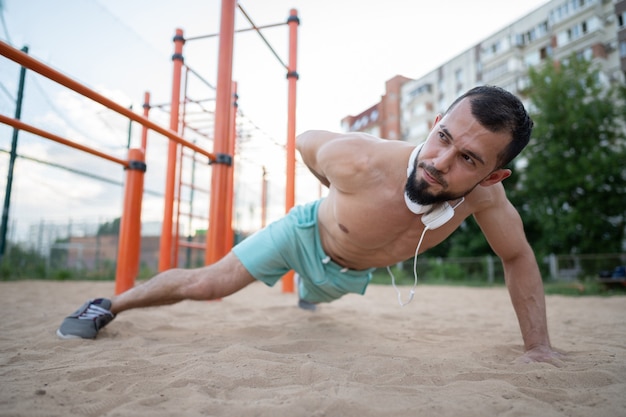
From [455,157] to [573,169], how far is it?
11.3 metres

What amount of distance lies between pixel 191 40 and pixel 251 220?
610 centimetres

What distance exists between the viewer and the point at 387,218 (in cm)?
181

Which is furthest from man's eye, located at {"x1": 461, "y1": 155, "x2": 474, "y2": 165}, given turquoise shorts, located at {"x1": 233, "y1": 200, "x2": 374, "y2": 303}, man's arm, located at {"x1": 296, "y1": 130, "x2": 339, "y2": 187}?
turquoise shorts, located at {"x1": 233, "y1": 200, "x2": 374, "y2": 303}

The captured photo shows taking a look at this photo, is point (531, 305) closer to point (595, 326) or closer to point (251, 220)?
point (595, 326)

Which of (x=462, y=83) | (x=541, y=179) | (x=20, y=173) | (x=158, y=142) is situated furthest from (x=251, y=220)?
(x=462, y=83)

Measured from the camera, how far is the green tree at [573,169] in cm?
1080

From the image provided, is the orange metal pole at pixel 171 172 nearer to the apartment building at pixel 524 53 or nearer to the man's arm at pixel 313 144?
the man's arm at pixel 313 144

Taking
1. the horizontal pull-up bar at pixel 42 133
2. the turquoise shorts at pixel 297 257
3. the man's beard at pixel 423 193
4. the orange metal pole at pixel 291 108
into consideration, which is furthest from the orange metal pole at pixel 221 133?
the man's beard at pixel 423 193

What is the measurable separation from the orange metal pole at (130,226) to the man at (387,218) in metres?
0.96

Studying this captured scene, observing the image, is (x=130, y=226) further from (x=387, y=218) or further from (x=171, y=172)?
(x=387, y=218)

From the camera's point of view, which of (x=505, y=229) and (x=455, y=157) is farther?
(x=505, y=229)

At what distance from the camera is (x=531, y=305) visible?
1.81 m

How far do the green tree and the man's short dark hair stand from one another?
35.9 feet

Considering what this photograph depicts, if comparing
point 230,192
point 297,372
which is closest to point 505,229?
point 297,372
